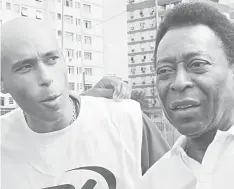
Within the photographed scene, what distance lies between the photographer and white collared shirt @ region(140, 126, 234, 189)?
120 centimetres

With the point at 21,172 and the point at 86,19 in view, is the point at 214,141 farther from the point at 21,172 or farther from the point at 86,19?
the point at 86,19

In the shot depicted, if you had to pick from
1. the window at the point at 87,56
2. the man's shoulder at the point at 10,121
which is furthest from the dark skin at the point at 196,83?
the window at the point at 87,56

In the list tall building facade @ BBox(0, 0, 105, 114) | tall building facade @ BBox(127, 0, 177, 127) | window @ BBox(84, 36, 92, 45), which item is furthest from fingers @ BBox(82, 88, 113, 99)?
tall building facade @ BBox(127, 0, 177, 127)

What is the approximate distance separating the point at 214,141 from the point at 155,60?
1.18ft

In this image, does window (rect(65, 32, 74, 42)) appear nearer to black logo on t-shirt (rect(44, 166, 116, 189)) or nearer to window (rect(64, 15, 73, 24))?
window (rect(64, 15, 73, 24))

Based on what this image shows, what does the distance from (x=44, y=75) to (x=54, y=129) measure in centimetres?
33

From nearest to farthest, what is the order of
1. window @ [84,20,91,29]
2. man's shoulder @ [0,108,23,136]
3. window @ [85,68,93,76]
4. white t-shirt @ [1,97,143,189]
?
white t-shirt @ [1,97,143,189] < man's shoulder @ [0,108,23,136] < window @ [84,20,91,29] < window @ [85,68,93,76]

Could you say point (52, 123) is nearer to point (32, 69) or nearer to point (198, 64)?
point (32, 69)

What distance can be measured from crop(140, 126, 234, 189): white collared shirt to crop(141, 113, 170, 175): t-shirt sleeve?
1.92ft

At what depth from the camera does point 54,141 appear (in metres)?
2.04

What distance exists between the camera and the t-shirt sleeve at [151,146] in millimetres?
2047

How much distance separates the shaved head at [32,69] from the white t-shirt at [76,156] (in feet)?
0.63

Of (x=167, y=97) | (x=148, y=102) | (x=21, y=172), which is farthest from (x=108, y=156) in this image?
(x=148, y=102)

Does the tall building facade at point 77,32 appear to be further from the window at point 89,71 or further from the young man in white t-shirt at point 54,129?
the young man in white t-shirt at point 54,129
